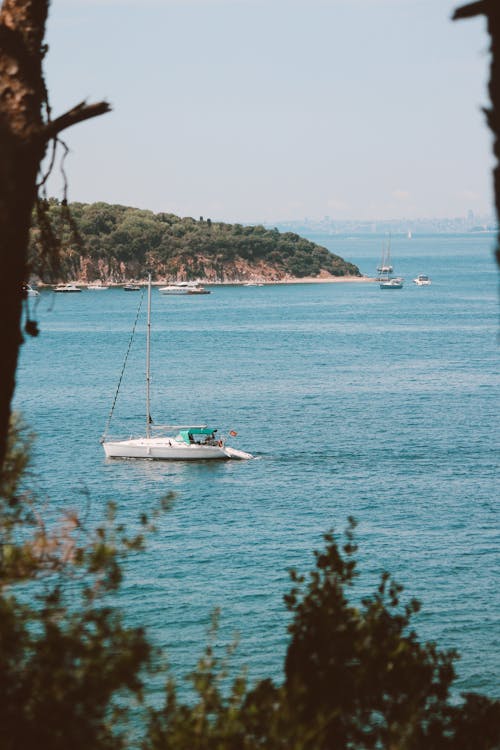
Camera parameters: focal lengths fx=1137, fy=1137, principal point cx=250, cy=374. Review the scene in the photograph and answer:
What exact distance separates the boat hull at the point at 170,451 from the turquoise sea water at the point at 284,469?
635 millimetres

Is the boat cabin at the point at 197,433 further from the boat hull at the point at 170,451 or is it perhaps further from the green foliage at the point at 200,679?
the green foliage at the point at 200,679

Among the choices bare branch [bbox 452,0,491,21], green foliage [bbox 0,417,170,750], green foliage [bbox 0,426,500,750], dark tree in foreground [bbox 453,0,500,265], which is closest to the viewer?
dark tree in foreground [bbox 453,0,500,265]

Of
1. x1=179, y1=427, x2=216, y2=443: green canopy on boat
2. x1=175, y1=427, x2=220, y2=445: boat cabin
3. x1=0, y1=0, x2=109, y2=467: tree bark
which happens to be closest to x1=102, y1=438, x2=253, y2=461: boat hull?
x1=175, y1=427, x2=220, y2=445: boat cabin

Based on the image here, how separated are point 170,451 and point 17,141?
48354mm

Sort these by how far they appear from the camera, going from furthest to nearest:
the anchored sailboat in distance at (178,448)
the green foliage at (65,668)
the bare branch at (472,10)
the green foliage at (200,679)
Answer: the anchored sailboat in distance at (178,448)
the green foliage at (200,679)
the green foliage at (65,668)
the bare branch at (472,10)

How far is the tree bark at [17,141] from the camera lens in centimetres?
517

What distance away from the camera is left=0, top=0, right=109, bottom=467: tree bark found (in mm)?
5172

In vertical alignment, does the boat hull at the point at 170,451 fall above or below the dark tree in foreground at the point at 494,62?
below

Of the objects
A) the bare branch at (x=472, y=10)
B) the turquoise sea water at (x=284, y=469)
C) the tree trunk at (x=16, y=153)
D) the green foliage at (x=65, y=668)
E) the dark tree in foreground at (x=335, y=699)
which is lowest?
the turquoise sea water at (x=284, y=469)

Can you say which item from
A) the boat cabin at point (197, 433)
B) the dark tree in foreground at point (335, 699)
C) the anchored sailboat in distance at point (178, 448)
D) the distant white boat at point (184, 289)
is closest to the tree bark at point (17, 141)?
the dark tree in foreground at point (335, 699)

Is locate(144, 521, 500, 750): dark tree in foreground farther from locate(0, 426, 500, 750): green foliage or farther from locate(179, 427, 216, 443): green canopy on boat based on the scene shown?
locate(179, 427, 216, 443): green canopy on boat

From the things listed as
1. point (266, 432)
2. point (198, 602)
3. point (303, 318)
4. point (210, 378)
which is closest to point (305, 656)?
point (198, 602)

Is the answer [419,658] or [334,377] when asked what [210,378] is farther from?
[419,658]

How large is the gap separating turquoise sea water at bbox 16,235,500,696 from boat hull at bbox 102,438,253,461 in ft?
2.08
